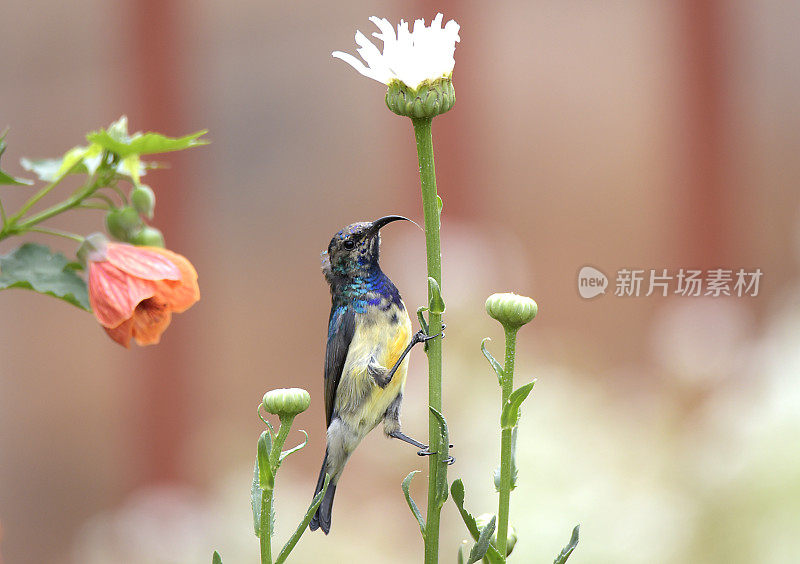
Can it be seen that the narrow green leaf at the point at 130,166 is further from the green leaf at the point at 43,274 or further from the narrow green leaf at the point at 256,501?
the narrow green leaf at the point at 256,501

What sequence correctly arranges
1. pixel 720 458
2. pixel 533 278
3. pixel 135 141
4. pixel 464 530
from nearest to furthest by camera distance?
1. pixel 135 141
2. pixel 720 458
3. pixel 464 530
4. pixel 533 278

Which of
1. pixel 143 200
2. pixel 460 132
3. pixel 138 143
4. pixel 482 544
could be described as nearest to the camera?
pixel 482 544

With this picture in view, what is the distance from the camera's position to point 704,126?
2410 millimetres

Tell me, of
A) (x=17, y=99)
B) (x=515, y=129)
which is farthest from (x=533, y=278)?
(x=17, y=99)

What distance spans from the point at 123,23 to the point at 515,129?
1.08 m

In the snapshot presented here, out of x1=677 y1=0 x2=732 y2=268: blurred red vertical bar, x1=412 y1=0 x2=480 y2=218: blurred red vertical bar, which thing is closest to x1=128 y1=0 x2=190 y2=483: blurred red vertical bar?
x1=412 y1=0 x2=480 y2=218: blurred red vertical bar

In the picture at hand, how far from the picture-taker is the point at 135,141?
2.21 feet

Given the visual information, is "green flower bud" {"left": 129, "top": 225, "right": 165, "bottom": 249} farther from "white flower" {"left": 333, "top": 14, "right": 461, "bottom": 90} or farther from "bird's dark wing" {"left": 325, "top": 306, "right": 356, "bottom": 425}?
"white flower" {"left": 333, "top": 14, "right": 461, "bottom": 90}

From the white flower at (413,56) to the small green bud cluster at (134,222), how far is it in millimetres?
378

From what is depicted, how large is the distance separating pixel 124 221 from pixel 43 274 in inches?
4.3

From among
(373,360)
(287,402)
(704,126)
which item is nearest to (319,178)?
(704,126)

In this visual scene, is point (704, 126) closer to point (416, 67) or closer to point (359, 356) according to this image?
point (359, 356)

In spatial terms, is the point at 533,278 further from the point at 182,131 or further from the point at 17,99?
the point at 17,99

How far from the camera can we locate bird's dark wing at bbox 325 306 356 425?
74 cm
